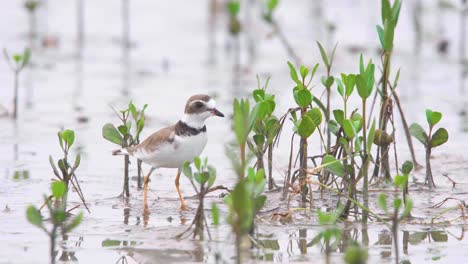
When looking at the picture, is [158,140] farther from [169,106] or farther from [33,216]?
[169,106]

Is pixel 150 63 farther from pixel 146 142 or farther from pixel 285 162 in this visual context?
pixel 146 142

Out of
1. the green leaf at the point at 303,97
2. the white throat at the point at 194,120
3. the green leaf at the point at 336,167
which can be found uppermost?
the green leaf at the point at 303,97

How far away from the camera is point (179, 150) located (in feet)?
23.7

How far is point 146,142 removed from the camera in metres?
7.41

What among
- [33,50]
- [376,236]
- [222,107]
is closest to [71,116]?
[222,107]

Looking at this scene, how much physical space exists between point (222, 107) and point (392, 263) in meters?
5.50

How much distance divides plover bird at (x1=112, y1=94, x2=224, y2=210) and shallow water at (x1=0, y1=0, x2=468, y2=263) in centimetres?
37

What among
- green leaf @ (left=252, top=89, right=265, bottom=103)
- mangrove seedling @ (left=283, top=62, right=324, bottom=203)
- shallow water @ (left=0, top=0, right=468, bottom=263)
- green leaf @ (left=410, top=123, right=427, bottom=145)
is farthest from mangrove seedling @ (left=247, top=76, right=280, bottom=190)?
green leaf @ (left=410, top=123, right=427, bottom=145)

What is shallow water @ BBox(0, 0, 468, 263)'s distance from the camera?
Result: 6.39 m

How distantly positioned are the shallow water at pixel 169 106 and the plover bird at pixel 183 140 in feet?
1.22

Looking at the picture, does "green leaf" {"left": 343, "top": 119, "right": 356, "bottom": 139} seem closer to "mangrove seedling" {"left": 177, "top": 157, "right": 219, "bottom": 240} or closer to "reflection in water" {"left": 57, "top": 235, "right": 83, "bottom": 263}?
"mangrove seedling" {"left": 177, "top": 157, "right": 219, "bottom": 240}

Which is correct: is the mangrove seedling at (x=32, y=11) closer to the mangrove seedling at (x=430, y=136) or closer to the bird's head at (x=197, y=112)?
the bird's head at (x=197, y=112)

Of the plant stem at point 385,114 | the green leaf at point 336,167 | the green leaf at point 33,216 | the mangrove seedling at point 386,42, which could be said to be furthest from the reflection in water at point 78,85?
the green leaf at point 33,216

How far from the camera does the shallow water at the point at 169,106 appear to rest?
6395 millimetres
